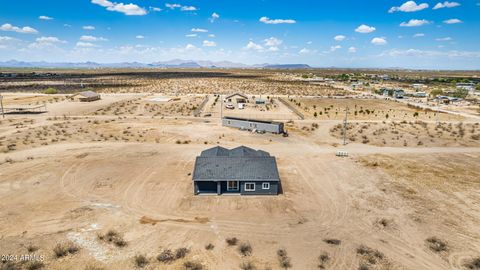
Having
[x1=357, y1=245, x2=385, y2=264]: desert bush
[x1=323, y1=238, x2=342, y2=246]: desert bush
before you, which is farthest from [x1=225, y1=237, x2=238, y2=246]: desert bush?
[x1=357, y1=245, x2=385, y2=264]: desert bush

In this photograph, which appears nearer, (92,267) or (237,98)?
(92,267)

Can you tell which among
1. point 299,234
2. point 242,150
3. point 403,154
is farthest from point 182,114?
point 299,234

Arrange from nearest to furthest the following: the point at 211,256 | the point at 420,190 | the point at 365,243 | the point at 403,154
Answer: the point at 211,256 → the point at 365,243 → the point at 420,190 → the point at 403,154

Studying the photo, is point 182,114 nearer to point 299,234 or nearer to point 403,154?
point 403,154

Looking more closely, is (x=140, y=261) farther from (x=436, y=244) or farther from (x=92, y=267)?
(x=436, y=244)

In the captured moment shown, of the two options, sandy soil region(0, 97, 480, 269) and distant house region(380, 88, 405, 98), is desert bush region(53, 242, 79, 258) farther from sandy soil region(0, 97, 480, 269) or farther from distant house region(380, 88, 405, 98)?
distant house region(380, 88, 405, 98)

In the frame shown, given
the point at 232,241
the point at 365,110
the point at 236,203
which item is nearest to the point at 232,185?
the point at 236,203
